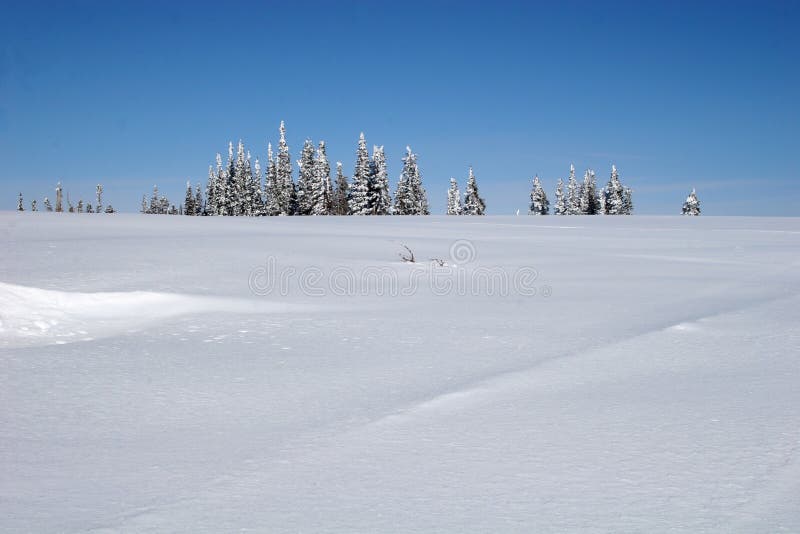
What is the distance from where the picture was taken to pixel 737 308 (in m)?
7.66

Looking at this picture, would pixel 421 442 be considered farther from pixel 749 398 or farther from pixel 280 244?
pixel 280 244

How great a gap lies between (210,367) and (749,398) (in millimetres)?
4069

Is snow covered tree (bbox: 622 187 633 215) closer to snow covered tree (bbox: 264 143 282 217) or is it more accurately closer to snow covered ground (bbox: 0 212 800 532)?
snow covered tree (bbox: 264 143 282 217)

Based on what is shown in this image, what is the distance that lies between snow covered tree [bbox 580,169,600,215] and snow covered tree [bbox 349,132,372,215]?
3948cm

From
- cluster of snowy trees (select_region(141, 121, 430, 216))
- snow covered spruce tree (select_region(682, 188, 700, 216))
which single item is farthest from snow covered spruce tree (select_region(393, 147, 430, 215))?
snow covered spruce tree (select_region(682, 188, 700, 216))

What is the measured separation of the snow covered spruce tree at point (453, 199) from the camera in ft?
278

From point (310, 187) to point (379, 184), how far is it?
926cm

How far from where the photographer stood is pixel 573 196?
289ft

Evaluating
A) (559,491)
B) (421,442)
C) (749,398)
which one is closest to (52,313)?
(421,442)

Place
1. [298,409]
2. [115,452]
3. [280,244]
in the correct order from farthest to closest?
[280,244] < [298,409] < [115,452]

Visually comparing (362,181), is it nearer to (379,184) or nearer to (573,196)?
(379,184)

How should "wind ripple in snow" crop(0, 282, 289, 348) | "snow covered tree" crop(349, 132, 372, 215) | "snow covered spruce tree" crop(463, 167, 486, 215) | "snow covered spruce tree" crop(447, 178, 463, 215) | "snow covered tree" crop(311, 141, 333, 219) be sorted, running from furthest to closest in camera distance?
A: 1. "snow covered spruce tree" crop(447, 178, 463, 215)
2. "snow covered spruce tree" crop(463, 167, 486, 215)
3. "snow covered tree" crop(311, 141, 333, 219)
4. "snow covered tree" crop(349, 132, 372, 215)
5. "wind ripple in snow" crop(0, 282, 289, 348)

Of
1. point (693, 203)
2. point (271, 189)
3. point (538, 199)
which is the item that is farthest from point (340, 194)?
point (693, 203)

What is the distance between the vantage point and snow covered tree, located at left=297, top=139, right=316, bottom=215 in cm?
6638
